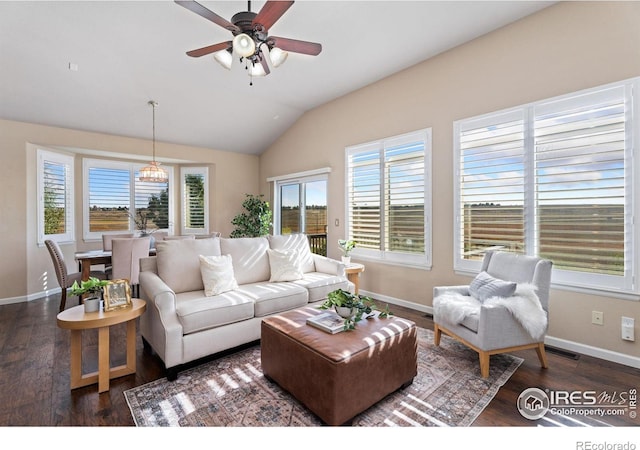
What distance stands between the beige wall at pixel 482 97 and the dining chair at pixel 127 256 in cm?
290

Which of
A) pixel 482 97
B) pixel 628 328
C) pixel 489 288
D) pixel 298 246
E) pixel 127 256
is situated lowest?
pixel 628 328

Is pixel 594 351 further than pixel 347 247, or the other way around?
pixel 347 247

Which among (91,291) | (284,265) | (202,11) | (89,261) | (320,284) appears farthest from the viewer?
(89,261)

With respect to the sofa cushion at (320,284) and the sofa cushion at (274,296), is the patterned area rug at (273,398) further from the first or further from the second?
the sofa cushion at (320,284)

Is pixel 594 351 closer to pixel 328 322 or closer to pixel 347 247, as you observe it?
pixel 328 322

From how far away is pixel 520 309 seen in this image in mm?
2297

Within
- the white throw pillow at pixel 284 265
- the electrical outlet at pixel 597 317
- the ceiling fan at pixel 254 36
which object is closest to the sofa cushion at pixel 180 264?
the white throw pillow at pixel 284 265

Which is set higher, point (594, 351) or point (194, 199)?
point (194, 199)

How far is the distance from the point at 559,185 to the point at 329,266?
2.60 metres

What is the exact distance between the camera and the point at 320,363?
5.80 ft

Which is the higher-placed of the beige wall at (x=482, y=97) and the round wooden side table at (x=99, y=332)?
the beige wall at (x=482, y=97)

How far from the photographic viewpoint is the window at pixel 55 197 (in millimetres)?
4634

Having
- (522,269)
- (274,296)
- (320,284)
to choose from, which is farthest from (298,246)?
(522,269)
